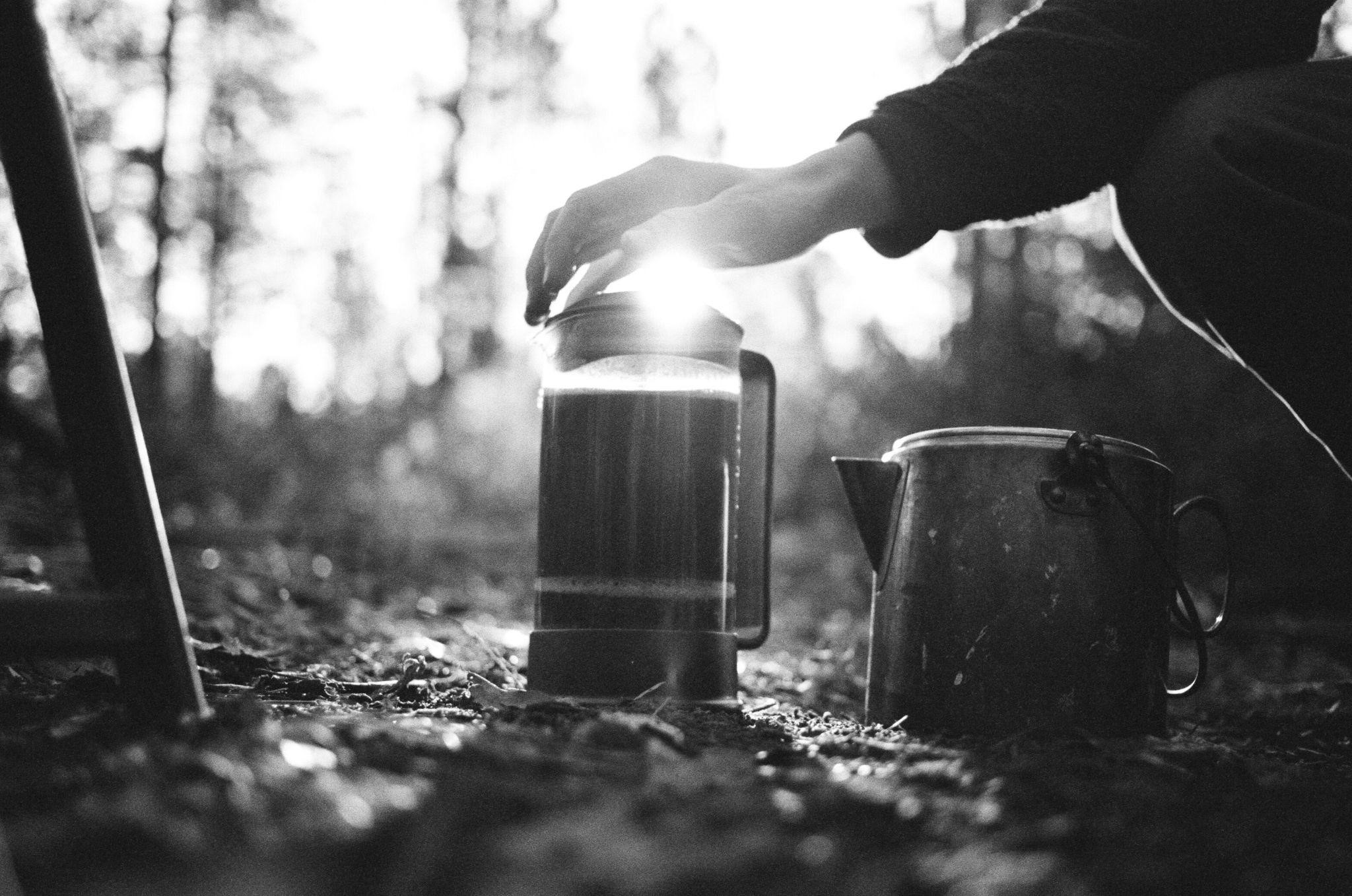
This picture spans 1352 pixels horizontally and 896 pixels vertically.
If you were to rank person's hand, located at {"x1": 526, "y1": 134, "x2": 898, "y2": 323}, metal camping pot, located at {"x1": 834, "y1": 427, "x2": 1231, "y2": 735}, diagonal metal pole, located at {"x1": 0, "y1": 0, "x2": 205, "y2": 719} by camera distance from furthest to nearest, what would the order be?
1. person's hand, located at {"x1": 526, "y1": 134, "x2": 898, "y2": 323}
2. metal camping pot, located at {"x1": 834, "y1": 427, "x2": 1231, "y2": 735}
3. diagonal metal pole, located at {"x1": 0, "y1": 0, "x2": 205, "y2": 719}

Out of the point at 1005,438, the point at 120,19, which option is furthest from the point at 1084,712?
the point at 120,19

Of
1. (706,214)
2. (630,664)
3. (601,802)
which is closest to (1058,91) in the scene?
(706,214)

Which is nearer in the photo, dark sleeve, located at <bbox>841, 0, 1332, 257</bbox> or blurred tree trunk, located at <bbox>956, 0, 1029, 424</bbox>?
dark sleeve, located at <bbox>841, 0, 1332, 257</bbox>

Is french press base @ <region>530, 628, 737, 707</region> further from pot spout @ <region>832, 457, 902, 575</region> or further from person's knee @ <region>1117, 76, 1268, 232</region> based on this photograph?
person's knee @ <region>1117, 76, 1268, 232</region>

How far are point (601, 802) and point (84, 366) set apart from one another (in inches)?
30.2

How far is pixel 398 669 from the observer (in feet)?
6.62

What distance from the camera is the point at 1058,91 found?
1.79m

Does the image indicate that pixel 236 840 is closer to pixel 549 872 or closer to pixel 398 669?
pixel 549 872

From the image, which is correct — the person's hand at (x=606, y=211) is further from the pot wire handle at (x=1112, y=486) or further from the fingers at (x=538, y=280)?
the pot wire handle at (x=1112, y=486)

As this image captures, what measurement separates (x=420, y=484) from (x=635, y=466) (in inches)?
375

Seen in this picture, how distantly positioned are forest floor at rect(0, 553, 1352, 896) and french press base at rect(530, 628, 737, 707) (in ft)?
0.19

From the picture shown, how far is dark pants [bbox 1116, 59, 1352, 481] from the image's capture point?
172 cm

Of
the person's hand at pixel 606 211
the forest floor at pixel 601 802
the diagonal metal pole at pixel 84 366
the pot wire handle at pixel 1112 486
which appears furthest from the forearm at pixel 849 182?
the diagonal metal pole at pixel 84 366

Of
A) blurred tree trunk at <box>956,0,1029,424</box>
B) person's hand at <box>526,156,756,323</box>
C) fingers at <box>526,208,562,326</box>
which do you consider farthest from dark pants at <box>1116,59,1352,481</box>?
blurred tree trunk at <box>956,0,1029,424</box>
